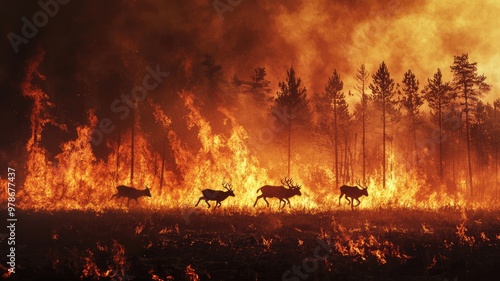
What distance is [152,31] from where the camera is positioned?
41844 millimetres

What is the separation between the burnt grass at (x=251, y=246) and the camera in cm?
1498

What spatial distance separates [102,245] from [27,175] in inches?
636

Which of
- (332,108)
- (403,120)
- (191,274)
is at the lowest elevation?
(191,274)

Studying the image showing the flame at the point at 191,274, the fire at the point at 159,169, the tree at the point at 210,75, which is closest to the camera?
the flame at the point at 191,274

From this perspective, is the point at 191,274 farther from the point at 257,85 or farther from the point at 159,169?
the point at 257,85

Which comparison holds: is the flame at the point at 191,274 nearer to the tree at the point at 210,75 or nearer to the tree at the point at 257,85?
the tree at the point at 210,75

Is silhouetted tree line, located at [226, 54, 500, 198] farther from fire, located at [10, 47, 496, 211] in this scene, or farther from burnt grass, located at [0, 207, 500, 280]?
burnt grass, located at [0, 207, 500, 280]

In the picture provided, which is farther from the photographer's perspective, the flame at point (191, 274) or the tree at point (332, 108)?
the tree at point (332, 108)

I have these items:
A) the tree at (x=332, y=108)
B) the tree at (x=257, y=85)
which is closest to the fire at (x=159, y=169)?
the tree at (x=257, y=85)

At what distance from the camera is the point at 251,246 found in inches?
727

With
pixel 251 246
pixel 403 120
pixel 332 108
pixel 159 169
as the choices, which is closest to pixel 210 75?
pixel 159 169

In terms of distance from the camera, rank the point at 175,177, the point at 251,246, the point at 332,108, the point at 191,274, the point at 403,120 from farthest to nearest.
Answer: the point at 403,120, the point at 332,108, the point at 175,177, the point at 251,246, the point at 191,274

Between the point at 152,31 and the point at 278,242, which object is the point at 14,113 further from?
the point at 278,242

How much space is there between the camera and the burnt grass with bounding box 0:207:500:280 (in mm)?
14977
